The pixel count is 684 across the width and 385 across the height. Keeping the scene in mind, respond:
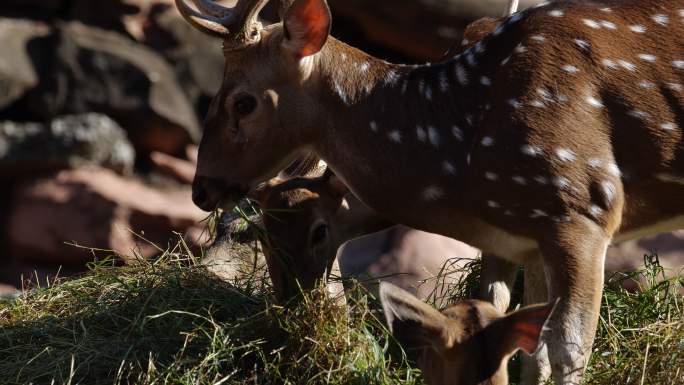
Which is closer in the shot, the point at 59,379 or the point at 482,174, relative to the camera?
the point at 482,174

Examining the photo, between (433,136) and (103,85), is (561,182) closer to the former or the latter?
(433,136)

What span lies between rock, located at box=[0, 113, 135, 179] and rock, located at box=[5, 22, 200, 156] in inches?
6.1

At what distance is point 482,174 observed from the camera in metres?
4.70

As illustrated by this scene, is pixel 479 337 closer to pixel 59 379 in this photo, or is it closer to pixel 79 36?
pixel 59 379

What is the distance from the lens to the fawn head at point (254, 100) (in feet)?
16.9

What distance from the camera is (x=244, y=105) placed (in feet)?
17.0

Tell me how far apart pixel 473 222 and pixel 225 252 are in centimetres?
203

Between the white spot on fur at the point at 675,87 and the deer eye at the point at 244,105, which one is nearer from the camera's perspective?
the white spot on fur at the point at 675,87

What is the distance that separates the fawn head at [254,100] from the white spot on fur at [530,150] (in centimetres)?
100

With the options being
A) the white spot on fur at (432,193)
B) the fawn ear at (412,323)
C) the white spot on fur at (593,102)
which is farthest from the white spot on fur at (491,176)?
the fawn ear at (412,323)

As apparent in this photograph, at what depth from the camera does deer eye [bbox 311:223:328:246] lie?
17.5 feet

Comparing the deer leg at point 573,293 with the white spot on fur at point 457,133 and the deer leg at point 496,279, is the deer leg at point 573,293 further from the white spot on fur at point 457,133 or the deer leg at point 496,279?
the deer leg at point 496,279

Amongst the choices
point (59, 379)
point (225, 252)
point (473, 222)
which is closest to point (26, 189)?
point (225, 252)

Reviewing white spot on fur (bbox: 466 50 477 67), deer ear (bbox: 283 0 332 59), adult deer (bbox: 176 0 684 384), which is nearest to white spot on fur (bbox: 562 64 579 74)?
adult deer (bbox: 176 0 684 384)
